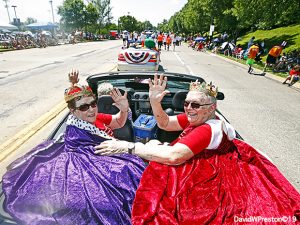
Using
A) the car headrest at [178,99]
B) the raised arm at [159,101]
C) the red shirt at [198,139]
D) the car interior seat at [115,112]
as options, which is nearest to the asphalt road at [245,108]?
the car headrest at [178,99]

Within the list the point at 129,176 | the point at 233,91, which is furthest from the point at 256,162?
the point at 233,91

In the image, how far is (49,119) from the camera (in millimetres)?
6797

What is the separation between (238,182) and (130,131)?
1.80 metres

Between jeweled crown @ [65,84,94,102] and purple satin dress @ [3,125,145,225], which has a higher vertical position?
jeweled crown @ [65,84,94,102]

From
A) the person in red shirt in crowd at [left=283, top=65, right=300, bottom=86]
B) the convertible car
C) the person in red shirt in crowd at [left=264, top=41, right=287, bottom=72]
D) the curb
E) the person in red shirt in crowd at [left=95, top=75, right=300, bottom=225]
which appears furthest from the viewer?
the person in red shirt in crowd at [left=264, top=41, right=287, bottom=72]

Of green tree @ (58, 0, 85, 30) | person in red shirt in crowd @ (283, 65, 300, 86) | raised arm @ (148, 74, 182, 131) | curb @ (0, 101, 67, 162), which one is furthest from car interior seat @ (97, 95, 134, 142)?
green tree @ (58, 0, 85, 30)

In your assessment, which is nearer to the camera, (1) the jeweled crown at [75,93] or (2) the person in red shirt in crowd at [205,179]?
(2) the person in red shirt in crowd at [205,179]

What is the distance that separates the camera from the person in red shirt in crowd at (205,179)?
1960mm

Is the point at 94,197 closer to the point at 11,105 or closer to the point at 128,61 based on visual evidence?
the point at 11,105

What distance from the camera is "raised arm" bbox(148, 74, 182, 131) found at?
293 cm

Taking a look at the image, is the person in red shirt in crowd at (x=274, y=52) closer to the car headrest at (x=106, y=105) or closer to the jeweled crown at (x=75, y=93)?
the car headrest at (x=106, y=105)

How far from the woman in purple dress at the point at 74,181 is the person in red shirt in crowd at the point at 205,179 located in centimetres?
12

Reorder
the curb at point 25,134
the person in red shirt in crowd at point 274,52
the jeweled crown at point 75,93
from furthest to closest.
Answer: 1. the person in red shirt in crowd at point 274,52
2. the curb at point 25,134
3. the jeweled crown at point 75,93

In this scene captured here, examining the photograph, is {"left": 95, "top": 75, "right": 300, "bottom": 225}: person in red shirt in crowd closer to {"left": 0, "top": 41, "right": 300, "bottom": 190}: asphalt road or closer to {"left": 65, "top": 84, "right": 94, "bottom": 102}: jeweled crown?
{"left": 65, "top": 84, "right": 94, "bottom": 102}: jeweled crown
